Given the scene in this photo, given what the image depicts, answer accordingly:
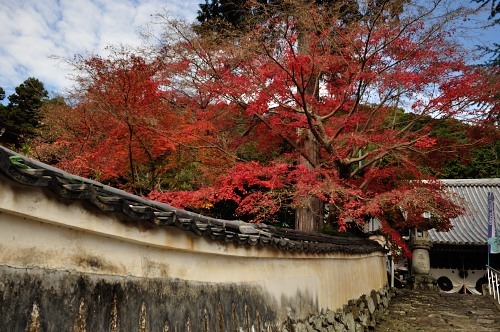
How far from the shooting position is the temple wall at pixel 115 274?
8.54 feet

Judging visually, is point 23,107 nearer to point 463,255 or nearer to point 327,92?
point 327,92

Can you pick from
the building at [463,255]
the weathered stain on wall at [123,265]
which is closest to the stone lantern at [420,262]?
the building at [463,255]

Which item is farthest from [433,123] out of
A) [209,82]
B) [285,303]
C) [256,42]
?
[285,303]

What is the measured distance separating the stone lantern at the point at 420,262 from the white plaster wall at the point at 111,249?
46.9ft

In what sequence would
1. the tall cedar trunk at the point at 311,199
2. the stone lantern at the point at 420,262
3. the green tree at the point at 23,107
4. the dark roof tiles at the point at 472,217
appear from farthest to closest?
the green tree at the point at 23,107 < the dark roof tiles at the point at 472,217 < the stone lantern at the point at 420,262 < the tall cedar trunk at the point at 311,199

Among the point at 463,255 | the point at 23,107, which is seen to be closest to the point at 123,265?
the point at 463,255

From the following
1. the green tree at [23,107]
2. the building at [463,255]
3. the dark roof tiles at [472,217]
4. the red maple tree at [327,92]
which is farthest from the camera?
the green tree at [23,107]

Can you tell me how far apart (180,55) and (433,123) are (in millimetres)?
7882

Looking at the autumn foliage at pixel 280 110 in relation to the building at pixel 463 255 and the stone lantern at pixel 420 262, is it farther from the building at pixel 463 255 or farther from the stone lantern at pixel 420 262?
the building at pixel 463 255

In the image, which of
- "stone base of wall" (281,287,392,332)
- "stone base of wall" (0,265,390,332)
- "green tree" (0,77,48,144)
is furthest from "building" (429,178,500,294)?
"green tree" (0,77,48,144)

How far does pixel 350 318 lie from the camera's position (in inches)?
376

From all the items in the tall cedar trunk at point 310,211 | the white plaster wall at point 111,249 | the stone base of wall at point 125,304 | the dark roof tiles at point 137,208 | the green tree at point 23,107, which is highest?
the green tree at point 23,107

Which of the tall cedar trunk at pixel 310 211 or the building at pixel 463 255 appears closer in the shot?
the tall cedar trunk at pixel 310 211

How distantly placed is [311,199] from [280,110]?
9.58 ft
